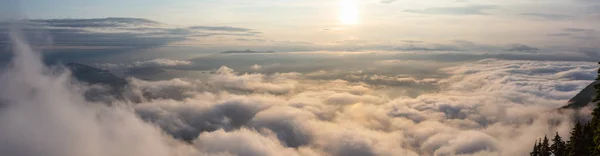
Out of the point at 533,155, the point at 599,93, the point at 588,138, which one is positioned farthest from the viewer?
the point at 533,155

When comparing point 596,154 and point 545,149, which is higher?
point 596,154

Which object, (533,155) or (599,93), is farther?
(533,155)

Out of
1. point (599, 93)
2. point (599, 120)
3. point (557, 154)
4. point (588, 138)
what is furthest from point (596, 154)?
point (557, 154)

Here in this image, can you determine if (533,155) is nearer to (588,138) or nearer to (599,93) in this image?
(588,138)

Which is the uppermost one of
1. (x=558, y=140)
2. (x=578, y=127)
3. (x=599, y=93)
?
(x=599, y=93)

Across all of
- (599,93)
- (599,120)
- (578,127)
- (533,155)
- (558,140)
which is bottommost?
(533,155)

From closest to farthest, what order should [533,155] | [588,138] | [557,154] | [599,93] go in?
[599,93] < [588,138] < [557,154] < [533,155]

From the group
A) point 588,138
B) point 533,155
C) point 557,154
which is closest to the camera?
point 588,138

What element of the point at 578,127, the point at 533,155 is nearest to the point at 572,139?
the point at 578,127

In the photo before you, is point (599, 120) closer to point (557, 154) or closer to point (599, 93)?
point (599, 93)
